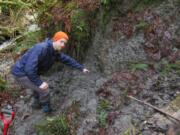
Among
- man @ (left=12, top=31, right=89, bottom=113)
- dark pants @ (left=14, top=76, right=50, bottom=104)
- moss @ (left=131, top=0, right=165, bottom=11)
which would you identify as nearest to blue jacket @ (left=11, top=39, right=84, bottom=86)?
man @ (left=12, top=31, right=89, bottom=113)

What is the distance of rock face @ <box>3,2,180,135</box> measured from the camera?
600cm

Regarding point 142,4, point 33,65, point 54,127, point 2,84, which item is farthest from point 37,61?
point 142,4

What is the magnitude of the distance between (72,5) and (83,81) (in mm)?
1509

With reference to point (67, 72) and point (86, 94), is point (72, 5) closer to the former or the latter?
point (67, 72)

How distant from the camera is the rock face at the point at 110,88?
5996mm

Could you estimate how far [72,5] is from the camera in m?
7.43

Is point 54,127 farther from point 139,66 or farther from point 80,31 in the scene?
point 80,31

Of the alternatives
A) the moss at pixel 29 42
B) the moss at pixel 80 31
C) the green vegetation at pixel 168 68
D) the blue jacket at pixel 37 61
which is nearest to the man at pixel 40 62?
the blue jacket at pixel 37 61

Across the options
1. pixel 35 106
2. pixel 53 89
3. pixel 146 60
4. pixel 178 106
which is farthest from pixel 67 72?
pixel 178 106

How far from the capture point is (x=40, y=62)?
20.6ft

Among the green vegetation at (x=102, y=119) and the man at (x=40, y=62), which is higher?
the man at (x=40, y=62)

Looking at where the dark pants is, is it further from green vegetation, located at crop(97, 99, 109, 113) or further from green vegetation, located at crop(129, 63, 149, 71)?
green vegetation, located at crop(129, 63, 149, 71)

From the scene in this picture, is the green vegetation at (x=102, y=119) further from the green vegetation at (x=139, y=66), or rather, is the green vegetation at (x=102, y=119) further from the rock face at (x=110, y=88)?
the green vegetation at (x=139, y=66)

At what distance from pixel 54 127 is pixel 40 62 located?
3.54 feet
